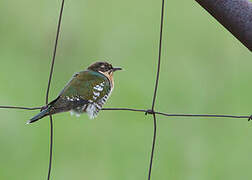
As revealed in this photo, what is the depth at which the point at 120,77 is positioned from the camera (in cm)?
769

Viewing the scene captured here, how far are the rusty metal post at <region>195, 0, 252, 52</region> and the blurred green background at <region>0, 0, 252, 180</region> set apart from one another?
336 centimetres

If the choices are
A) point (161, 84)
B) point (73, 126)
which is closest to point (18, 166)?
point (73, 126)

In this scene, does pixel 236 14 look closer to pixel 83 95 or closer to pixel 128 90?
pixel 83 95

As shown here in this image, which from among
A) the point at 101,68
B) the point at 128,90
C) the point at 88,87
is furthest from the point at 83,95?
the point at 128,90

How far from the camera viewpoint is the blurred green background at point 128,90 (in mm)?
6395

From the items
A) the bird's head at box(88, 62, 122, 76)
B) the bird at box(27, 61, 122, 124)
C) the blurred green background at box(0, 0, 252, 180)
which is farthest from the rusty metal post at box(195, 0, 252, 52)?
the blurred green background at box(0, 0, 252, 180)

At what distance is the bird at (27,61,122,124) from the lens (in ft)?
10.8

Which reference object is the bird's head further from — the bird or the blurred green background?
the blurred green background

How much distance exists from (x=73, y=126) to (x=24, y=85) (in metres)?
1.10

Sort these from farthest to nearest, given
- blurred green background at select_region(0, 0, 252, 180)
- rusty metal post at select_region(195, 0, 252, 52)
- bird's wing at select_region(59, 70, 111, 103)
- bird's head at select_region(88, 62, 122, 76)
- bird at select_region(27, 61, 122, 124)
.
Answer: blurred green background at select_region(0, 0, 252, 180) → bird's head at select_region(88, 62, 122, 76) → bird's wing at select_region(59, 70, 111, 103) → bird at select_region(27, 61, 122, 124) → rusty metal post at select_region(195, 0, 252, 52)

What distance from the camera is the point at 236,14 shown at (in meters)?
2.77

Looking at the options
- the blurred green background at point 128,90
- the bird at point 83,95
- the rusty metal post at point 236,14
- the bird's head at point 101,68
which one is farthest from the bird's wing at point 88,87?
the blurred green background at point 128,90

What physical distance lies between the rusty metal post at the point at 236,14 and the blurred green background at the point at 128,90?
3363 mm

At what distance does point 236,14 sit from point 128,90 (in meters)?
4.80
